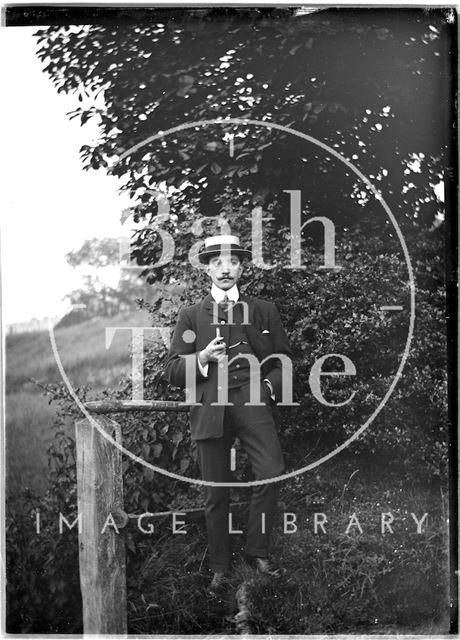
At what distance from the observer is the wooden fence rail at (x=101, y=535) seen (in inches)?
189

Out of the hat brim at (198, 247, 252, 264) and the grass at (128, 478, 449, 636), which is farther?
the hat brim at (198, 247, 252, 264)

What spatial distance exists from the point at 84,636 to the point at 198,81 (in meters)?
3.18

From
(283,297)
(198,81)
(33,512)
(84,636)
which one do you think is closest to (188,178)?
(198,81)

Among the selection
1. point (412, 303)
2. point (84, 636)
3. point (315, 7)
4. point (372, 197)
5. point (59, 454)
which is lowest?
point (84, 636)

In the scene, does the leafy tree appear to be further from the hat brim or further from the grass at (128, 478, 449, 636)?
the grass at (128, 478, 449, 636)

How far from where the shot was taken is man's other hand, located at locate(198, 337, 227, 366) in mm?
4918

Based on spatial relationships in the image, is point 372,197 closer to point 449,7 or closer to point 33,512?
point 449,7

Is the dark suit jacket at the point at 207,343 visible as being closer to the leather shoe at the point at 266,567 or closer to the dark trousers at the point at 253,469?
the dark trousers at the point at 253,469

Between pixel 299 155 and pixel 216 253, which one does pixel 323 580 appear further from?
pixel 299 155

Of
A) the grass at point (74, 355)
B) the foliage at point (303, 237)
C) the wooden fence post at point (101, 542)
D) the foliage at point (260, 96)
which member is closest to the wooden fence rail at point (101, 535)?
the wooden fence post at point (101, 542)

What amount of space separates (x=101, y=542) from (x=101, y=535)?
1.5 inches

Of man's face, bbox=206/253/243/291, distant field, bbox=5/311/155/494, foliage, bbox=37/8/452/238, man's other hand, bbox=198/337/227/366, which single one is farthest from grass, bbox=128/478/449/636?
foliage, bbox=37/8/452/238

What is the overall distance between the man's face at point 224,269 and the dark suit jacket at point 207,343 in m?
0.11

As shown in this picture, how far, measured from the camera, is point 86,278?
5.01 meters
